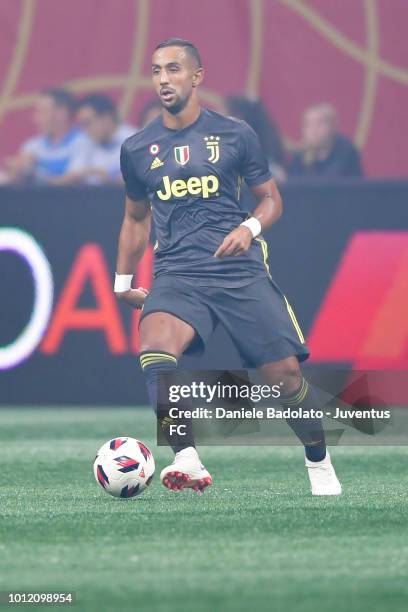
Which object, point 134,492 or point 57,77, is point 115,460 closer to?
point 134,492

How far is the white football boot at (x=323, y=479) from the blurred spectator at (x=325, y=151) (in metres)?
6.10

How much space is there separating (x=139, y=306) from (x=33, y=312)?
498 cm

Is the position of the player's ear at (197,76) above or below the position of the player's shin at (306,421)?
above

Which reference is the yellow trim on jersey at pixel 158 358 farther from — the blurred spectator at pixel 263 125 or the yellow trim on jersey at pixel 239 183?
the blurred spectator at pixel 263 125

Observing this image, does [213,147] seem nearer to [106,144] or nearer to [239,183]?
[239,183]

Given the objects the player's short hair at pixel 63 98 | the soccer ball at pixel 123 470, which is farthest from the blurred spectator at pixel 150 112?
the soccer ball at pixel 123 470

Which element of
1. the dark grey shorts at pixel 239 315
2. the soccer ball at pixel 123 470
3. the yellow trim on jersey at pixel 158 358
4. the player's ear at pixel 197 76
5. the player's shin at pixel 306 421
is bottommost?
the soccer ball at pixel 123 470

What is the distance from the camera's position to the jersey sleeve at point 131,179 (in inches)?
320

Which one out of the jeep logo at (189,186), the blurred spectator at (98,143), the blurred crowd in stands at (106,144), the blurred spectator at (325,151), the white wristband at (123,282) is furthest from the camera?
the blurred spectator at (98,143)

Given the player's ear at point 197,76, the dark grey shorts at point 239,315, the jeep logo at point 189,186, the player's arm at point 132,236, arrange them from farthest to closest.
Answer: the player's arm at point 132,236, the player's ear at point 197,76, the jeep logo at point 189,186, the dark grey shorts at point 239,315

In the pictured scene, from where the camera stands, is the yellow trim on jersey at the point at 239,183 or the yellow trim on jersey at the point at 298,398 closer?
the yellow trim on jersey at the point at 298,398

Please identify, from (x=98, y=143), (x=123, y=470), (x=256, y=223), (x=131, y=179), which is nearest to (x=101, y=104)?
(x=98, y=143)

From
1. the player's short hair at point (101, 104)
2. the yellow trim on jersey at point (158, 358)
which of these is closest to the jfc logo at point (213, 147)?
the yellow trim on jersey at point (158, 358)

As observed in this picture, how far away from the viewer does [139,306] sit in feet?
28.1
